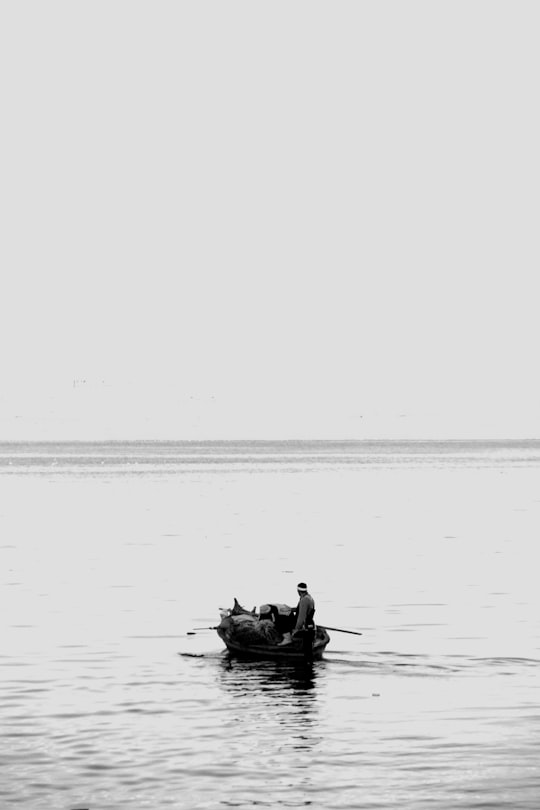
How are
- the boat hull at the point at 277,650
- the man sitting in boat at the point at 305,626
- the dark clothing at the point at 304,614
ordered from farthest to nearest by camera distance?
1. the boat hull at the point at 277,650
2. the man sitting in boat at the point at 305,626
3. the dark clothing at the point at 304,614

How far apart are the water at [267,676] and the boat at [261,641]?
44 cm

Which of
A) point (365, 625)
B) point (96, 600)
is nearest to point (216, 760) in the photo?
point (365, 625)

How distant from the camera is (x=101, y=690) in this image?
36344mm

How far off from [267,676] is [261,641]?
193 centimetres

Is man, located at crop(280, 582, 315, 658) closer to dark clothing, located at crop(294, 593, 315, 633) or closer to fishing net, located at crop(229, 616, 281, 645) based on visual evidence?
dark clothing, located at crop(294, 593, 315, 633)

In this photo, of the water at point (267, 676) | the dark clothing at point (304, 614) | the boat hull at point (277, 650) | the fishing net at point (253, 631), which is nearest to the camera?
the water at point (267, 676)

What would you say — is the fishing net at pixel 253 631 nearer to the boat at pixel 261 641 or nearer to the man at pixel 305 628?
the boat at pixel 261 641

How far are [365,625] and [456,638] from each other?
4123mm

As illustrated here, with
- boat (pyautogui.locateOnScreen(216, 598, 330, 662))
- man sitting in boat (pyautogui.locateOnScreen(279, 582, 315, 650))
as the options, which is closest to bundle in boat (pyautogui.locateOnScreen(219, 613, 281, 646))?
boat (pyautogui.locateOnScreen(216, 598, 330, 662))

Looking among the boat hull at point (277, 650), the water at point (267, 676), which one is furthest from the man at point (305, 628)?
the water at point (267, 676)

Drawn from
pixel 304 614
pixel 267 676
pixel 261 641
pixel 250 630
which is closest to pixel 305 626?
pixel 304 614

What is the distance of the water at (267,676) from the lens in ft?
90.2

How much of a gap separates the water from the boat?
1.45 feet

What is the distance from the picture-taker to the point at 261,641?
40.1 meters
